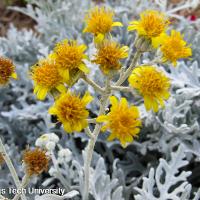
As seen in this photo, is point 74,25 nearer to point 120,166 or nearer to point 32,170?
point 120,166

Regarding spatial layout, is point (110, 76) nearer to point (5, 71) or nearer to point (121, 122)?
point (121, 122)

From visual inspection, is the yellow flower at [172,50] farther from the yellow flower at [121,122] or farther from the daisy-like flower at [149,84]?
the yellow flower at [121,122]

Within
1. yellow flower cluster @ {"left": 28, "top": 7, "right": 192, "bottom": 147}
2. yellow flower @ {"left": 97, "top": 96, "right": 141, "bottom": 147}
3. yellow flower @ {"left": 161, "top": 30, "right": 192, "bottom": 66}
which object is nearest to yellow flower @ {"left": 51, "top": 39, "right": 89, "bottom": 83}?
yellow flower cluster @ {"left": 28, "top": 7, "right": 192, "bottom": 147}

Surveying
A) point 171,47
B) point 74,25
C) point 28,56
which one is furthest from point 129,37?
point 171,47

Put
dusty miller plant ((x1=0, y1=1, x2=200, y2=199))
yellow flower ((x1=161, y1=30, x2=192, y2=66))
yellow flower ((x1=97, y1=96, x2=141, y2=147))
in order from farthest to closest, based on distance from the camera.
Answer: dusty miller plant ((x1=0, y1=1, x2=200, y2=199))
yellow flower ((x1=161, y1=30, x2=192, y2=66))
yellow flower ((x1=97, y1=96, x2=141, y2=147))

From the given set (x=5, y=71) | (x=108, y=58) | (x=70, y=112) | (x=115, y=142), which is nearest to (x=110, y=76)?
(x=108, y=58)

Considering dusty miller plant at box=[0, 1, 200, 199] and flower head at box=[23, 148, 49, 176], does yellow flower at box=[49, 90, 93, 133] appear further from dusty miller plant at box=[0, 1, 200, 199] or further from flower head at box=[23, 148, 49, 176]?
dusty miller plant at box=[0, 1, 200, 199]

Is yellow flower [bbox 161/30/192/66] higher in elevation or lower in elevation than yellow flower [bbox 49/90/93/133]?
higher
